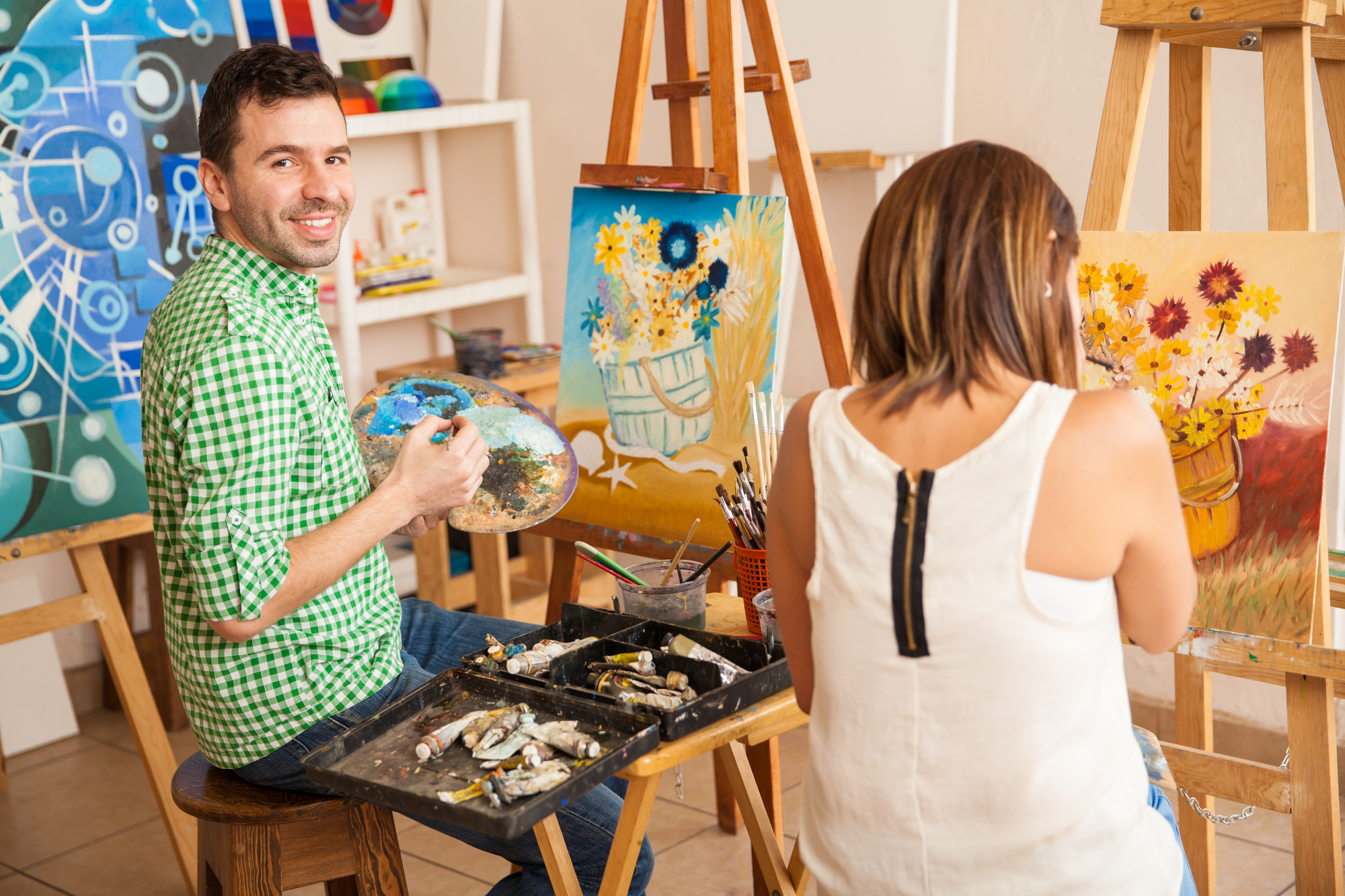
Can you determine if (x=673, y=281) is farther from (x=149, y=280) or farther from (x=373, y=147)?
(x=373, y=147)

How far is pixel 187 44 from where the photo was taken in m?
2.79

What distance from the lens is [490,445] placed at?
190cm

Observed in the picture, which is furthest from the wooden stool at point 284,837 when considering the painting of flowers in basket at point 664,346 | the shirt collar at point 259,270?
the painting of flowers in basket at point 664,346

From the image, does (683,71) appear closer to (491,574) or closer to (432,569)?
(491,574)

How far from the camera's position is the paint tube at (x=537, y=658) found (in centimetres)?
161

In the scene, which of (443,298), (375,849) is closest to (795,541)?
(375,849)

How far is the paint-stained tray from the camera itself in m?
1.30

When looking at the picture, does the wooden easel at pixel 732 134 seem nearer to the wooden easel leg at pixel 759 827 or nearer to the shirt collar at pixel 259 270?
the wooden easel leg at pixel 759 827

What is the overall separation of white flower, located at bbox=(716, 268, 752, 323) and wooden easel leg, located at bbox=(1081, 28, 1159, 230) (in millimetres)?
601

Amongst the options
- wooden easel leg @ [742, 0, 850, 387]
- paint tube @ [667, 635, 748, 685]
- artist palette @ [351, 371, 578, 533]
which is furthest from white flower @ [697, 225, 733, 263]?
paint tube @ [667, 635, 748, 685]

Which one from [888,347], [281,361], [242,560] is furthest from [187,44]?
[888,347]

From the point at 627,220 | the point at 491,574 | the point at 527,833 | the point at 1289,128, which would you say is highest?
the point at 1289,128

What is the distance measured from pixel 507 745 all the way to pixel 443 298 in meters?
2.51

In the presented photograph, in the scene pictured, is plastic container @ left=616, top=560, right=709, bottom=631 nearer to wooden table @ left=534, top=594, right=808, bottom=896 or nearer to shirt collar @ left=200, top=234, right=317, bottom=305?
wooden table @ left=534, top=594, right=808, bottom=896
